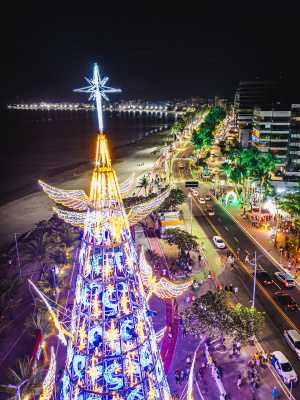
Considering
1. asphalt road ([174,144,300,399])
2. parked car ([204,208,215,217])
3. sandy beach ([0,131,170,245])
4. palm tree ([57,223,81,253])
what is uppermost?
palm tree ([57,223,81,253])

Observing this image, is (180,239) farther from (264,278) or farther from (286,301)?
(286,301)

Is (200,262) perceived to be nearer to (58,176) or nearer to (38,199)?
(38,199)

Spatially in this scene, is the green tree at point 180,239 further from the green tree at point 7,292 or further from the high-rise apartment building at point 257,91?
the high-rise apartment building at point 257,91

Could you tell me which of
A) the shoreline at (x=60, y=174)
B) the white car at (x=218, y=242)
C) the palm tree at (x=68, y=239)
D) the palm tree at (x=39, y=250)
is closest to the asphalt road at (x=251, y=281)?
the white car at (x=218, y=242)

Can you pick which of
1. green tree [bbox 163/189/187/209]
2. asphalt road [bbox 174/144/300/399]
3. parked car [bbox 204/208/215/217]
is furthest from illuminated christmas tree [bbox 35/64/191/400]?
parked car [bbox 204/208/215/217]

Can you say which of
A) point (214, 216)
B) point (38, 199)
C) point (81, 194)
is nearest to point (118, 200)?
point (81, 194)

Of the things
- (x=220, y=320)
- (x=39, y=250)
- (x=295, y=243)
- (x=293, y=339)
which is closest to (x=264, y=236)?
(x=295, y=243)

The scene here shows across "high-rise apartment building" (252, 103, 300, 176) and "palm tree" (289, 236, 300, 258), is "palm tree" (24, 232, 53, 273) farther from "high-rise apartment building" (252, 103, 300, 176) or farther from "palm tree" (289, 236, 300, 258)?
"high-rise apartment building" (252, 103, 300, 176)
